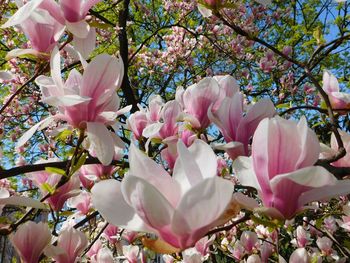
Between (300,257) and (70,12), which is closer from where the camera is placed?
(70,12)

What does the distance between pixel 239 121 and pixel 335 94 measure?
547 millimetres

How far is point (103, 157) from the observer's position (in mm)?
1024

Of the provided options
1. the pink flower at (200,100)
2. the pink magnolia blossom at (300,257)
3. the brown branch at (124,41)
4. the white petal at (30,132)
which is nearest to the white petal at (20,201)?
the white petal at (30,132)

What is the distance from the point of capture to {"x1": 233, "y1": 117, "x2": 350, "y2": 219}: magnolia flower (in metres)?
0.69

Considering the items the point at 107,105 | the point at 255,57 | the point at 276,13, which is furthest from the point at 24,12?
the point at 276,13

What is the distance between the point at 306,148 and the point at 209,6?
92cm

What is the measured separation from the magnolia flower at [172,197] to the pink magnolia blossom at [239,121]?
0.32 meters

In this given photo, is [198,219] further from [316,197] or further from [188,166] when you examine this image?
[316,197]

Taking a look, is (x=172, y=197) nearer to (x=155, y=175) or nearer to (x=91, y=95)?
(x=155, y=175)

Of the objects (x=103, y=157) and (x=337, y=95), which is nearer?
(x=103, y=157)

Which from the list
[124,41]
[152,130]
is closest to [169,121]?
[152,130]

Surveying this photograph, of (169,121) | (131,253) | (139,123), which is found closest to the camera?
(169,121)

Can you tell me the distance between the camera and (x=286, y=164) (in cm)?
70

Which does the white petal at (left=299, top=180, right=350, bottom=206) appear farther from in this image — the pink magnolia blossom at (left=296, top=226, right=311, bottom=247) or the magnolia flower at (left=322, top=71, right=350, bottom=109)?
the pink magnolia blossom at (left=296, top=226, right=311, bottom=247)
